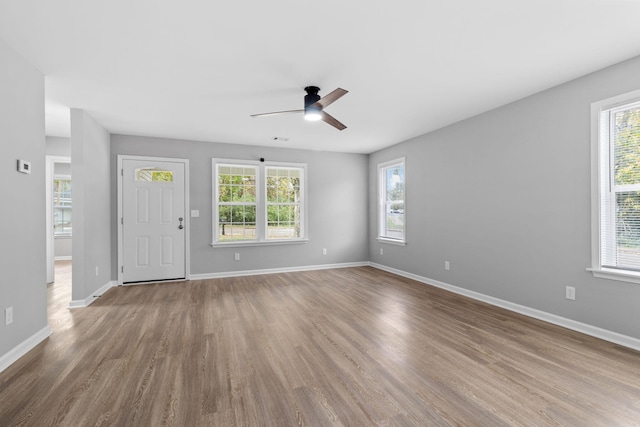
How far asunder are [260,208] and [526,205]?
14.1ft

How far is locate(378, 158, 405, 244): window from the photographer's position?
5.81m

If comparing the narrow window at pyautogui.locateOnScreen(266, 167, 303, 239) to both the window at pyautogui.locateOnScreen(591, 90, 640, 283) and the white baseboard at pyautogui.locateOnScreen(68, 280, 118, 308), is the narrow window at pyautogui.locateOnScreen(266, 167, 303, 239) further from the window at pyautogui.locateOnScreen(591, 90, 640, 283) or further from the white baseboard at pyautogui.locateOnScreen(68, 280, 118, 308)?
the window at pyautogui.locateOnScreen(591, 90, 640, 283)

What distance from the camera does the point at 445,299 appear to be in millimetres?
4090

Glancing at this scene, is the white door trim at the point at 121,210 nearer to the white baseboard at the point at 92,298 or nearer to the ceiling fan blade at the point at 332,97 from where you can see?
the white baseboard at the point at 92,298

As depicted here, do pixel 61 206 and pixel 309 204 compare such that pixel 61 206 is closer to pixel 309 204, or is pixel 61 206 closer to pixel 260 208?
pixel 260 208

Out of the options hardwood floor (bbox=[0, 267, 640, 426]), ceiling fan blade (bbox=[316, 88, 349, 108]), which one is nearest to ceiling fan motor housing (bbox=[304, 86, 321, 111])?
ceiling fan blade (bbox=[316, 88, 349, 108])

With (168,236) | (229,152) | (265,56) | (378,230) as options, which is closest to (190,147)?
(229,152)

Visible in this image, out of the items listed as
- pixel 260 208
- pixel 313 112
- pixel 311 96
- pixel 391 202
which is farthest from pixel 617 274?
pixel 260 208

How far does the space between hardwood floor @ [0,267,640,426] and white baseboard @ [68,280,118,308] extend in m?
0.12

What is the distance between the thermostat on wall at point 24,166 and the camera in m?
2.53

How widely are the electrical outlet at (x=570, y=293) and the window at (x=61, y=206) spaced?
985 centimetres

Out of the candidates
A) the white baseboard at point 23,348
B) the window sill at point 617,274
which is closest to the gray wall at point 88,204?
the white baseboard at point 23,348

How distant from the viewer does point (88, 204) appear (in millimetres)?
3967

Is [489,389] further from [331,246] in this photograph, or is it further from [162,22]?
[331,246]
